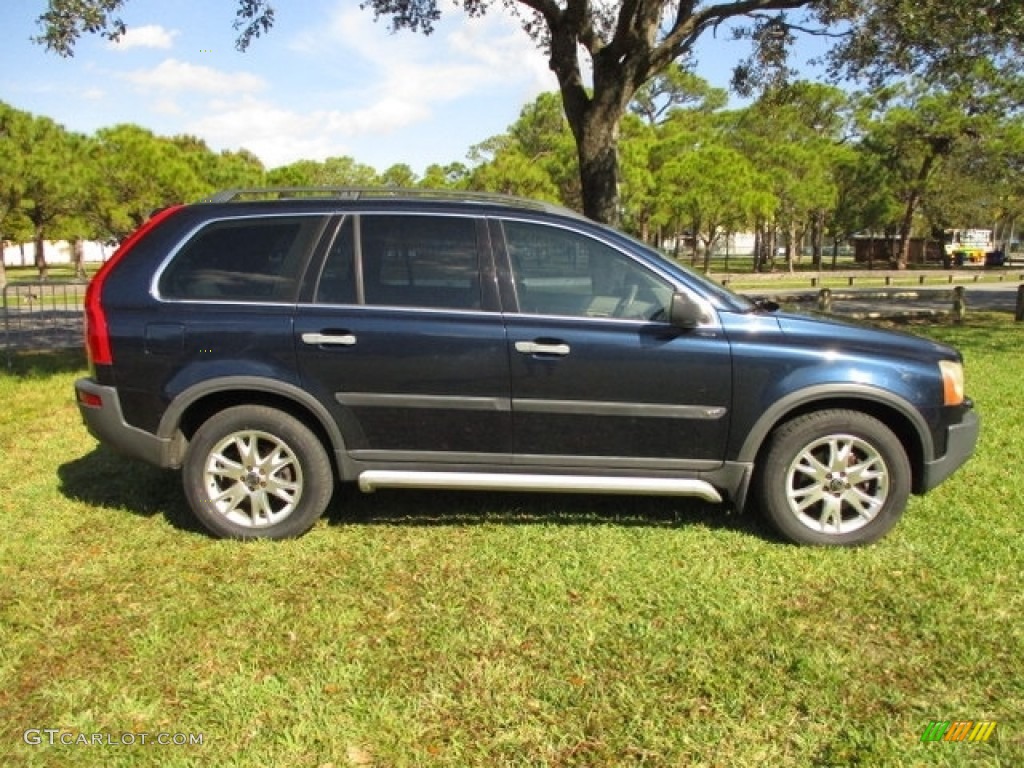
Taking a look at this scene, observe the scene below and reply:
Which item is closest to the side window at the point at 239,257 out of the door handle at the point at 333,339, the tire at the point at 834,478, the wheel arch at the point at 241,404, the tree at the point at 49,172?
the door handle at the point at 333,339

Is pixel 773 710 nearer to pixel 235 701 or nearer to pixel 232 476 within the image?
pixel 235 701

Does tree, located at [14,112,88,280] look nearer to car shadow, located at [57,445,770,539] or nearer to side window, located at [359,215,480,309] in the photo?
car shadow, located at [57,445,770,539]

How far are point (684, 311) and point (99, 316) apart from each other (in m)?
3.11

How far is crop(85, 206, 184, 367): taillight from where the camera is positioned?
161 inches

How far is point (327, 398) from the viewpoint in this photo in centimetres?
407

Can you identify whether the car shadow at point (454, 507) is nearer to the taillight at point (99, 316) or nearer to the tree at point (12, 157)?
the taillight at point (99, 316)

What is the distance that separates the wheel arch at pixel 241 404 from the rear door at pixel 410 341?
3.2 inches

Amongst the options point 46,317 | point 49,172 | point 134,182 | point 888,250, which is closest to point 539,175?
point 134,182

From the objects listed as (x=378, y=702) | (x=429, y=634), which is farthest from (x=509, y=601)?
(x=378, y=702)

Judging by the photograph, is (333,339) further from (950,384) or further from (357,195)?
(950,384)

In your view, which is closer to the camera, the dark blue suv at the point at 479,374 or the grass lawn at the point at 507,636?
the grass lawn at the point at 507,636

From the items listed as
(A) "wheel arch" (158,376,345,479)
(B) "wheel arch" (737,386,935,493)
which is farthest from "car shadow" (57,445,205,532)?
(B) "wheel arch" (737,386,935,493)

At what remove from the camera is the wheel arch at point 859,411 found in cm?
396

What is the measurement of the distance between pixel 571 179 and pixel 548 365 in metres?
35.3
